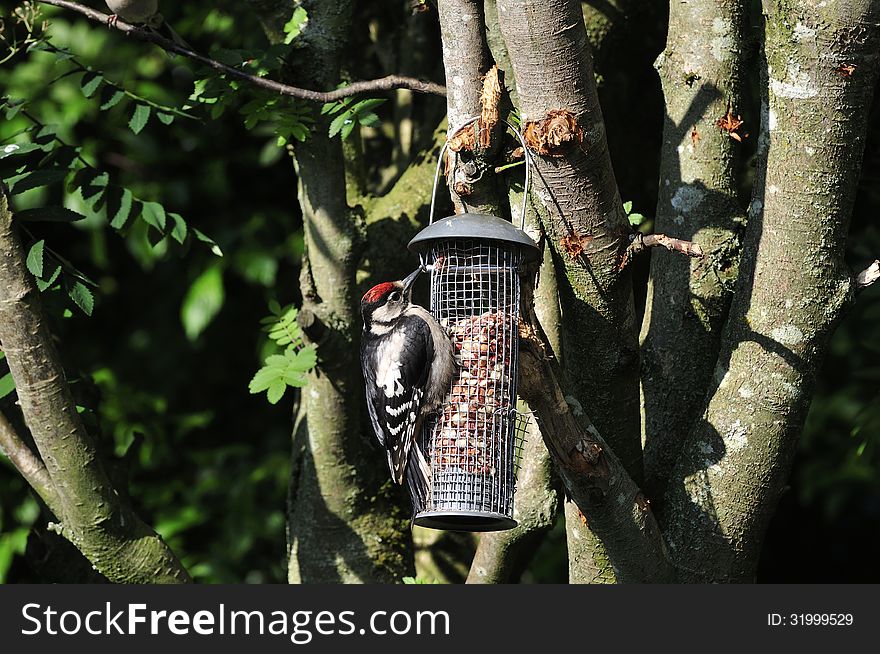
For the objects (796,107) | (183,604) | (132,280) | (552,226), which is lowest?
(183,604)

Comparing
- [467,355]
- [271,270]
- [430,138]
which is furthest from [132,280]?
[467,355]

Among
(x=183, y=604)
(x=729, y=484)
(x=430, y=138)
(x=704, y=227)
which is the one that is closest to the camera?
(x=729, y=484)

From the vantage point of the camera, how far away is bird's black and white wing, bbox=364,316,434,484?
2.43 m

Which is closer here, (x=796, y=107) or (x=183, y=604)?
(x=796, y=107)

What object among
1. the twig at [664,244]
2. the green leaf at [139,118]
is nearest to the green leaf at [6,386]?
the green leaf at [139,118]

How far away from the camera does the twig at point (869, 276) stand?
2.41 metres

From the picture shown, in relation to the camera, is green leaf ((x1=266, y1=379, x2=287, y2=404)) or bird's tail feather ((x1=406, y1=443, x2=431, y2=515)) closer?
bird's tail feather ((x1=406, y1=443, x2=431, y2=515))

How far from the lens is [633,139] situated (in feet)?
12.4

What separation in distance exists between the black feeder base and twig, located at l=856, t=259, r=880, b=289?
1007mm

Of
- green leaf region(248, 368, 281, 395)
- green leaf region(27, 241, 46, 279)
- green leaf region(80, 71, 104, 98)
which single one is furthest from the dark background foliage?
green leaf region(248, 368, 281, 395)

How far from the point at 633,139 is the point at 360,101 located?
129 centimetres

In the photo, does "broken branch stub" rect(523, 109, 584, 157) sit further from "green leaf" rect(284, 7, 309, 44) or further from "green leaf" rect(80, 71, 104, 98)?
"green leaf" rect(80, 71, 104, 98)

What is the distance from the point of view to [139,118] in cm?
303

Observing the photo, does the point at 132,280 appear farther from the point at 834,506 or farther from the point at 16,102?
the point at 834,506
